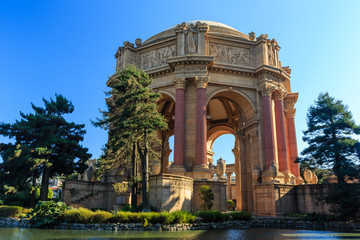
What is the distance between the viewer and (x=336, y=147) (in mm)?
20047

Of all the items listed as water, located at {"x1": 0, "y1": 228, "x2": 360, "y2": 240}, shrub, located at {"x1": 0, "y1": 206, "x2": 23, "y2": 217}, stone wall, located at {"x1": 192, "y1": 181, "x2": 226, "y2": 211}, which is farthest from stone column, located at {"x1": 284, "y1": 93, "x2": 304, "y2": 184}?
shrub, located at {"x1": 0, "y1": 206, "x2": 23, "y2": 217}

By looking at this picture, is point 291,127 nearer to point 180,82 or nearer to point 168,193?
point 180,82

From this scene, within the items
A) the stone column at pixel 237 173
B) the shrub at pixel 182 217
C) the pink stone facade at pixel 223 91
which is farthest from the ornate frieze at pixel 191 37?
the stone column at pixel 237 173

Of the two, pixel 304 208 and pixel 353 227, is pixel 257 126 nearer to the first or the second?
pixel 304 208

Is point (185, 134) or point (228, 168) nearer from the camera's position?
point (185, 134)

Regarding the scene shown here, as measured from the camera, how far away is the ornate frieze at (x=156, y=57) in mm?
29703

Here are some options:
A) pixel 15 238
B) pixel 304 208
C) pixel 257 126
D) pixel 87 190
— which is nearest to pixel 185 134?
pixel 257 126

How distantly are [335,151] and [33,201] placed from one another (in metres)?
23.7

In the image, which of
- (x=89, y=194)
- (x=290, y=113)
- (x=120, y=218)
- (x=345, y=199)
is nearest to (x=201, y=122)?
(x=89, y=194)

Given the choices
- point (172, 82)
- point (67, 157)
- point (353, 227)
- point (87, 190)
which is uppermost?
point (172, 82)

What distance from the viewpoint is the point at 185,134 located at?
85.8 ft

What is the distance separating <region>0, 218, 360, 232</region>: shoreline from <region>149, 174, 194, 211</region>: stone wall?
8.57ft

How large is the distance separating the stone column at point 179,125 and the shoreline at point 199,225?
8.17m

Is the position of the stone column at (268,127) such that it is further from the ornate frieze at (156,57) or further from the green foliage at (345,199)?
the ornate frieze at (156,57)
